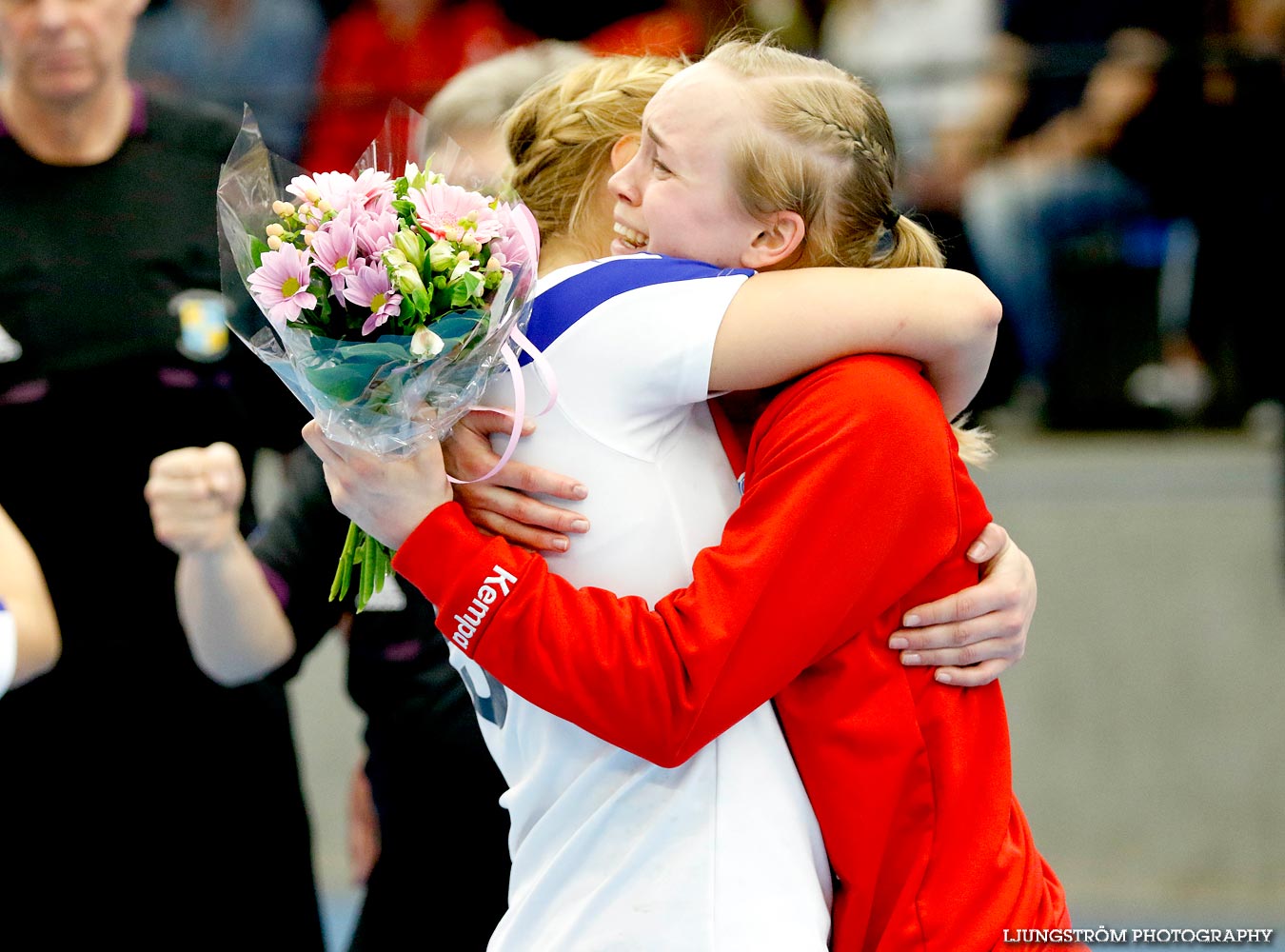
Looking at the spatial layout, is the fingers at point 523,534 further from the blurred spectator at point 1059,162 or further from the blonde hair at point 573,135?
the blurred spectator at point 1059,162

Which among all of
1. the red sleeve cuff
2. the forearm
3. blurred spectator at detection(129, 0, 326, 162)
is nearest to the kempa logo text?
the red sleeve cuff

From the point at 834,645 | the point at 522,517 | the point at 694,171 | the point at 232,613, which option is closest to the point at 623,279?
the point at 694,171

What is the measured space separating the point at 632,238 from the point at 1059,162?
373 cm

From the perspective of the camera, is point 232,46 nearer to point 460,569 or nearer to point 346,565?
point 346,565

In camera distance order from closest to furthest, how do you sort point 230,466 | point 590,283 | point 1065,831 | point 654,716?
point 654,716, point 590,283, point 230,466, point 1065,831

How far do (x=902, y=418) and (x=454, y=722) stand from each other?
95 centimetres

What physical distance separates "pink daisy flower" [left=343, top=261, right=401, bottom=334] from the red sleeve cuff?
209 mm

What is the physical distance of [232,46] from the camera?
5.91m

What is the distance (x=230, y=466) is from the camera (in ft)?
6.32

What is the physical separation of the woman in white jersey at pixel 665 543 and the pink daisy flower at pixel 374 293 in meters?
0.19

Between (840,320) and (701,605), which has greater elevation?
(840,320)

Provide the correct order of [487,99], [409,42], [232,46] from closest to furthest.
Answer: [487,99], [409,42], [232,46]

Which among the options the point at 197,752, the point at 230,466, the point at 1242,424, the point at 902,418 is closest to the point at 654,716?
the point at 902,418

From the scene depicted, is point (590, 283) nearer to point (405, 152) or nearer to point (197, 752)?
point (405, 152)
